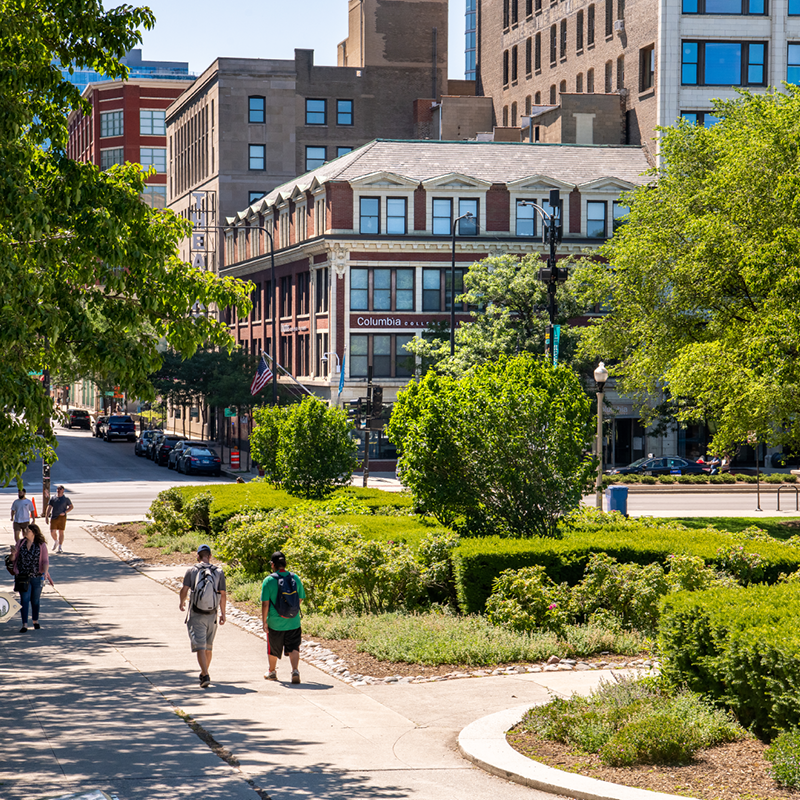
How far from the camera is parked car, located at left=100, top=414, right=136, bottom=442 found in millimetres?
83688

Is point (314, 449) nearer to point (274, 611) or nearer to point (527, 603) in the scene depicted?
point (527, 603)

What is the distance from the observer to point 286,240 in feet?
224

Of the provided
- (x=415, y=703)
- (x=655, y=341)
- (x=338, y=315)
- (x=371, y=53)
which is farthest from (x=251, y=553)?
(x=371, y=53)

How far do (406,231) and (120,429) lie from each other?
112 ft

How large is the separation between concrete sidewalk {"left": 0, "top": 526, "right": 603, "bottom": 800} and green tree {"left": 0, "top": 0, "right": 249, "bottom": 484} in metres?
2.87

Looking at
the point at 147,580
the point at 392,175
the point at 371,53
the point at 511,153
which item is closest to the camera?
the point at 147,580

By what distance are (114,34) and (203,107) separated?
3120 inches

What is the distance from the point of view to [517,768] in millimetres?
Result: 10023

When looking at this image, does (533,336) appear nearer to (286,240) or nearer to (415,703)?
(286,240)

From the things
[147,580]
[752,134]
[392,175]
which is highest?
[392,175]

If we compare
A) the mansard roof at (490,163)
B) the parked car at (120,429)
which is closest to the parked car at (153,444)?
the parked car at (120,429)

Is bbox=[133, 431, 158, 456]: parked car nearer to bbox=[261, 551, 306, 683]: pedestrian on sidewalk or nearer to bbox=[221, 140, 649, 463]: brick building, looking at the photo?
bbox=[221, 140, 649, 463]: brick building

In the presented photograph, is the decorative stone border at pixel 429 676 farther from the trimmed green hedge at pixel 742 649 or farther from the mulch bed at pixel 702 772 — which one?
the mulch bed at pixel 702 772

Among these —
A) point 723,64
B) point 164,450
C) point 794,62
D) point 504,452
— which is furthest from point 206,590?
point 794,62
